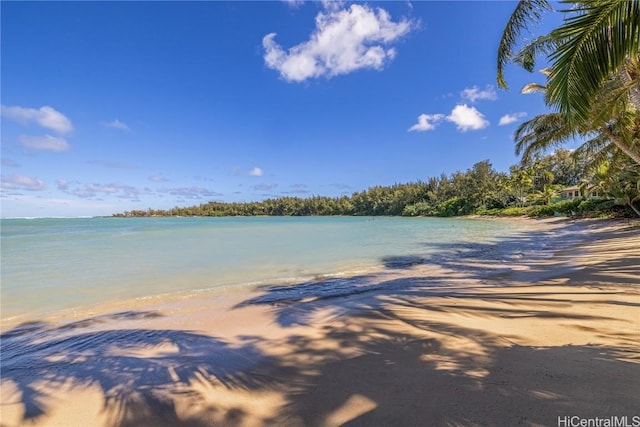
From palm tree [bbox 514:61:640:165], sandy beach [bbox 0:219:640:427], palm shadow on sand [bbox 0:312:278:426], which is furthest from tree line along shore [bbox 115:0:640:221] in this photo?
Result: palm shadow on sand [bbox 0:312:278:426]

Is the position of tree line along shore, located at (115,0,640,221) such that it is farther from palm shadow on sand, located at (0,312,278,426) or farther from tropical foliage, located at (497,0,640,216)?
palm shadow on sand, located at (0,312,278,426)

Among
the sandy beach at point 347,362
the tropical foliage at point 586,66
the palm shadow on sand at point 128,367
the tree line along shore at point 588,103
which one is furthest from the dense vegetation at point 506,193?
the palm shadow on sand at point 128,367

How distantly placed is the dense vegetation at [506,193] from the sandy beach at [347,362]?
465 inches

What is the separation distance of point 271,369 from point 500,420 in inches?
91.9

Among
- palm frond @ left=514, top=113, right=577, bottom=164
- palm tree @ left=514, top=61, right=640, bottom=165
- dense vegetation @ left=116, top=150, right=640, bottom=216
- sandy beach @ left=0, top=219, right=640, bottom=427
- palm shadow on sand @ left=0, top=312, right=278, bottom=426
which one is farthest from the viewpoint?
dense vegetation @ left=116, top=150, right=640, bottom=216

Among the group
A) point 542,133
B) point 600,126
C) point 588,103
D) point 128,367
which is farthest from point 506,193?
point 128,367

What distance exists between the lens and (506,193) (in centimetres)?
5122

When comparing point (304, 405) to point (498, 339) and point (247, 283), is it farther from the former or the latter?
point (247, 283)

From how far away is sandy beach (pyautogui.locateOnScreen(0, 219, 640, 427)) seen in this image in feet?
8.17

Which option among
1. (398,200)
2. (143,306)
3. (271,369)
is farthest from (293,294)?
(398,200)

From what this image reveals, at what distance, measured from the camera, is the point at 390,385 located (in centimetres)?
288

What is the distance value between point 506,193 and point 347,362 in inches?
2264

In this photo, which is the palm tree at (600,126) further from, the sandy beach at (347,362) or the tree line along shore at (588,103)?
the sandy beach at (347,362)

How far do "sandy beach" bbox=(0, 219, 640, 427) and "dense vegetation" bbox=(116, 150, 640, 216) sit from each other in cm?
1180
